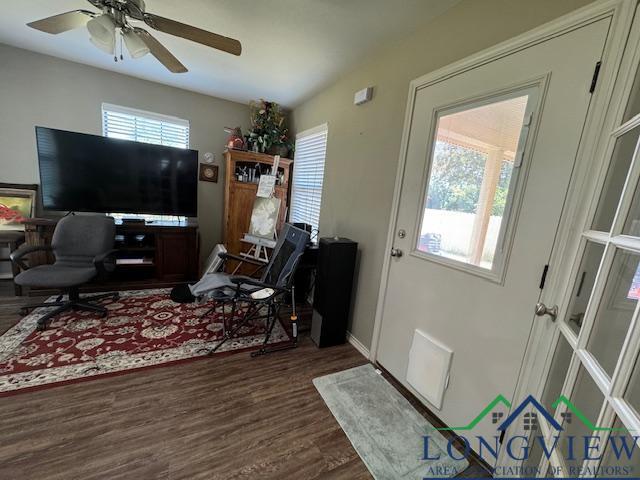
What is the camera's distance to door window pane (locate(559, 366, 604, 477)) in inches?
29.6

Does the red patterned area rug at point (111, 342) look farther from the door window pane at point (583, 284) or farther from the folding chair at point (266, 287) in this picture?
the door window pane at point (583, 284)

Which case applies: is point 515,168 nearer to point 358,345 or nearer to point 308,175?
point 358,345

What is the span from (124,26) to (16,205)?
2.75m

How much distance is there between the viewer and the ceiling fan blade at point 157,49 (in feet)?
5.29

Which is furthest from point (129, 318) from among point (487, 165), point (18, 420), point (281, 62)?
point (487, 165)

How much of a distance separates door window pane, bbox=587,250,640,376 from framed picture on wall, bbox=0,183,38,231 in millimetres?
4569

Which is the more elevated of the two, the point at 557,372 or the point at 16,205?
the point at 16,205

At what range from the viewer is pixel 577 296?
990 mm

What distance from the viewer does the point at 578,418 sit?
83 cm

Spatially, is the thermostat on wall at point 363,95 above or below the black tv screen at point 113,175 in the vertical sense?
above

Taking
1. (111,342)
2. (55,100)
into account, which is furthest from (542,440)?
(55,100)

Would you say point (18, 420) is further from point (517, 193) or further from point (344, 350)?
point (517, 193)

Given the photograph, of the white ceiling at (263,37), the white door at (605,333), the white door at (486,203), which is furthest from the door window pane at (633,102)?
the white ceiling at (263,37)

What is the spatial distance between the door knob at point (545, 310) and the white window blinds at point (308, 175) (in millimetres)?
2229
